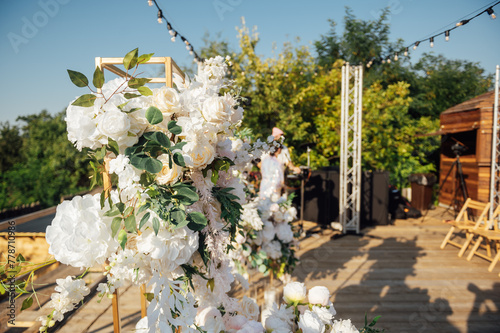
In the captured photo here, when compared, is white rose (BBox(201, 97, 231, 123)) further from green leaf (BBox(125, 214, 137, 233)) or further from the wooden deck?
the wooden deck

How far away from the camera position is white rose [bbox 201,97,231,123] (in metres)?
0.90

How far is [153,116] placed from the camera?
Answer: 0.85m

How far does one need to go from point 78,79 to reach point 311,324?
0.91 m

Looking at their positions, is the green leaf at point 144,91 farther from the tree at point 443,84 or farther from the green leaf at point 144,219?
the tree at point 443,84

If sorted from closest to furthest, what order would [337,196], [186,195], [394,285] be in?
[186,195] < [394,285] < [337,196]

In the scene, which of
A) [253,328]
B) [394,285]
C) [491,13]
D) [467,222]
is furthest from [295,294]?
[467,222]

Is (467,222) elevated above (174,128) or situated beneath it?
situated beneath

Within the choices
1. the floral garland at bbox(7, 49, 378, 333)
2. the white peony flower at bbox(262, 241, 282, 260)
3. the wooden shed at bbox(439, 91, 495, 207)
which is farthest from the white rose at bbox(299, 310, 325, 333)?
the wooden shed at bbox(439, 91, 495, 207)

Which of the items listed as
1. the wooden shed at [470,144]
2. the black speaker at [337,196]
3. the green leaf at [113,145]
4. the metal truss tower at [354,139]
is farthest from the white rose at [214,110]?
the wooden shed at [470,144]

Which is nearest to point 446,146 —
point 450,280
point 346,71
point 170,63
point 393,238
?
point 393,238

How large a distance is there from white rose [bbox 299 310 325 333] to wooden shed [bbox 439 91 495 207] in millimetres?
7305

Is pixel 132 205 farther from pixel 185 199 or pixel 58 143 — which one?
pixel 58 143

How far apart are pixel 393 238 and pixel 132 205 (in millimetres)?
6141

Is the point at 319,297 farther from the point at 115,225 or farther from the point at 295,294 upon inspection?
the point at 115,225
